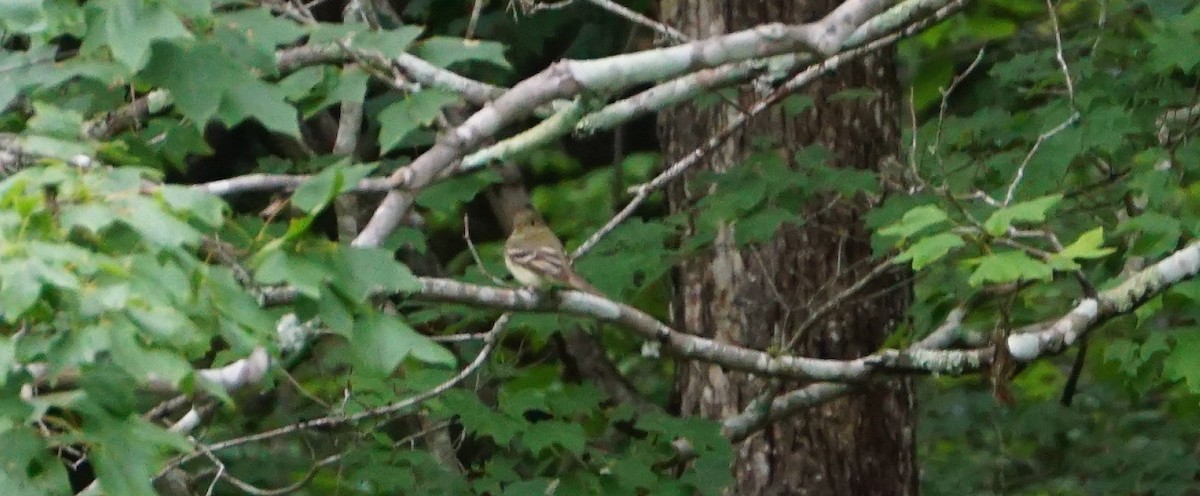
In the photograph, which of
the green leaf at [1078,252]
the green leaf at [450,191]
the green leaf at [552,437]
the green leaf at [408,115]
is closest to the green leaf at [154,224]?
the green leaf at [408,115]

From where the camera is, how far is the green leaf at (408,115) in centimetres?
333

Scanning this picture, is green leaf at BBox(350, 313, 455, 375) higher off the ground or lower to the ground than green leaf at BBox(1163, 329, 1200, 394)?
lower

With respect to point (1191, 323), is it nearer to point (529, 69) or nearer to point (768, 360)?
point (768, 360)

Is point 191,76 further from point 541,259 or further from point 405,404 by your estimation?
point 541,259

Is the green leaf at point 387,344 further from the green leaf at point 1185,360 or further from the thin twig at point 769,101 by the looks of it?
the green leaf at point 1185,360

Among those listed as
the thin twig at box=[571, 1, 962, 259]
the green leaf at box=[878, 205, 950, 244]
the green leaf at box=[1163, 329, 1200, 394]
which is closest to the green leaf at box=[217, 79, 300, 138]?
the green leaf at box=[878, 205, 950, 244]

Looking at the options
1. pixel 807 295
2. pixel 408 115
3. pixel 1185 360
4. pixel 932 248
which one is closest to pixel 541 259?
pixel 807 295

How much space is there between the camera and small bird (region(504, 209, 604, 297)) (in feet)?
14.9

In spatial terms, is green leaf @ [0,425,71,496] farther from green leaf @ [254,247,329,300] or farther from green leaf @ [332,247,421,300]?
green leaf @ [332,247,421,300]

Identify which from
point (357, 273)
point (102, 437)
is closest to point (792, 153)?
point (357, 273)

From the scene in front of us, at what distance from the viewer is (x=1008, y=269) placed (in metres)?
3.21

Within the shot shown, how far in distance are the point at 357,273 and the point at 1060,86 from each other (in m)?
3.79

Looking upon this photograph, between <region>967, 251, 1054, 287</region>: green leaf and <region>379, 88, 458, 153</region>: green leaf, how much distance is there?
3.73ft

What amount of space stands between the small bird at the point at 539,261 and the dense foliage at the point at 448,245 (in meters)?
0.12
